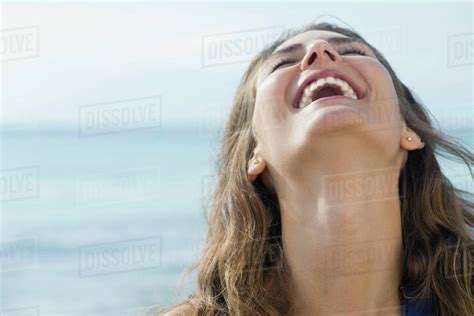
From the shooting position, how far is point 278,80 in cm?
277

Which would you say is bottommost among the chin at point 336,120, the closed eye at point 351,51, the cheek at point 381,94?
the chin at point 336,120

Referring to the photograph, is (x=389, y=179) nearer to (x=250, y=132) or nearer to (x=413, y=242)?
(x=413, y=242)

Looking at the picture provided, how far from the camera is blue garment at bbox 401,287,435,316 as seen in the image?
2.89 metres

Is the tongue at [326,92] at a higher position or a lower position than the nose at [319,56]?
lower

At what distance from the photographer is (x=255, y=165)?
9.48ft

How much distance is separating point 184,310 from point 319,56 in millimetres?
995

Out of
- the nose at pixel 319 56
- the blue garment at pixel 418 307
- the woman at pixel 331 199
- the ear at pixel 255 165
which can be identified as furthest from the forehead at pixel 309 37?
the blue garment at pixel 418 307

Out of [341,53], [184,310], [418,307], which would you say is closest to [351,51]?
[341,53]

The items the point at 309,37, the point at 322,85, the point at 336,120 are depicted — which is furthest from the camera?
the point at 309,37

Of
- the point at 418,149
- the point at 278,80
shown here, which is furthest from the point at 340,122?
the point at 418,149

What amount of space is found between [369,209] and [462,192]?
54cm

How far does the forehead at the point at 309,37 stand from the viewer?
9.53 feet

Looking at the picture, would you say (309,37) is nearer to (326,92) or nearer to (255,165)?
(326,92)

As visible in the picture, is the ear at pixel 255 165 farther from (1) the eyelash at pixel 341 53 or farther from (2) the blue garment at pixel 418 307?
(2) the blue garment at pixel 418 307
